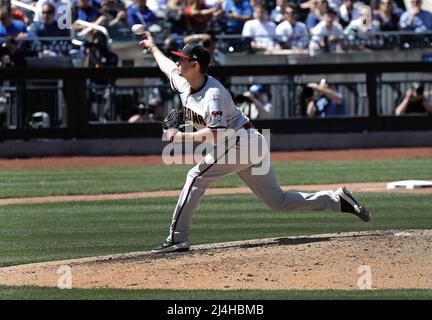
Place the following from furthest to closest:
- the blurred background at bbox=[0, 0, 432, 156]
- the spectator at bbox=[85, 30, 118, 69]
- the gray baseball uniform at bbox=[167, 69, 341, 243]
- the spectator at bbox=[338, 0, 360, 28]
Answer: the spectator at bbox=[338, 0, 360, 28] → the spectator at bbox=[85, 30, 118, 69] → the blurred background at bbox=[0, 0, 432, 156] → the gray baseball uniform at bbox=[167, 69, 341, 243]

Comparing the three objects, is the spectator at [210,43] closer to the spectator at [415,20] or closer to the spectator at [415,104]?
Result: the spectator at [415,104]

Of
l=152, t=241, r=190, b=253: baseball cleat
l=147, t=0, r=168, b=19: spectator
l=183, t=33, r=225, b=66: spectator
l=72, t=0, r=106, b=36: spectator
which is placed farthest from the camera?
l=147, t=0, r=168, b=19: spectator

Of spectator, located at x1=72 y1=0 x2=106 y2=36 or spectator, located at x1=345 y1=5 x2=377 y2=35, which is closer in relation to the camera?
spectator, located at x1=72 y1=0 x2=106 y2=36

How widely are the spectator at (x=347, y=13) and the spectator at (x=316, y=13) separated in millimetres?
581

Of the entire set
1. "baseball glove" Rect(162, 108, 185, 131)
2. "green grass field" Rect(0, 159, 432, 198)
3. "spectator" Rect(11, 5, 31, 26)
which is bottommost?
"green grass field" Rect(0, 159, 432, 198)

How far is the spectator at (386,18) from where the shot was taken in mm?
23344

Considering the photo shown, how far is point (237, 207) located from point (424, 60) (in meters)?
10.1

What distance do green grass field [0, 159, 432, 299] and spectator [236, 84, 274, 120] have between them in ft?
9.90

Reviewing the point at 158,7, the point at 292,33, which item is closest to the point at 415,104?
the point at 292,33

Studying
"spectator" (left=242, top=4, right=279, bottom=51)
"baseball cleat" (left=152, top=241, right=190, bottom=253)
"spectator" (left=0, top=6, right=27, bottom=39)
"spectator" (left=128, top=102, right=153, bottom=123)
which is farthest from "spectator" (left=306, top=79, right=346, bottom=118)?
"baseball cleat" (left=152, top=241, right=190, bottom=253)

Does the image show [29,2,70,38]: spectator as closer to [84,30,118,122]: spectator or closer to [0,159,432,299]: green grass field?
[84,30,118,122]: spectator

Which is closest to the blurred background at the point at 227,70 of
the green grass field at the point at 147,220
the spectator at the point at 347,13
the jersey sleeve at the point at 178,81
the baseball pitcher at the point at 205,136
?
the spectator at the point at 347,13

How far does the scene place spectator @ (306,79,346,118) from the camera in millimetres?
21133

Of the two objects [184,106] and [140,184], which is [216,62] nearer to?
[140,184]
